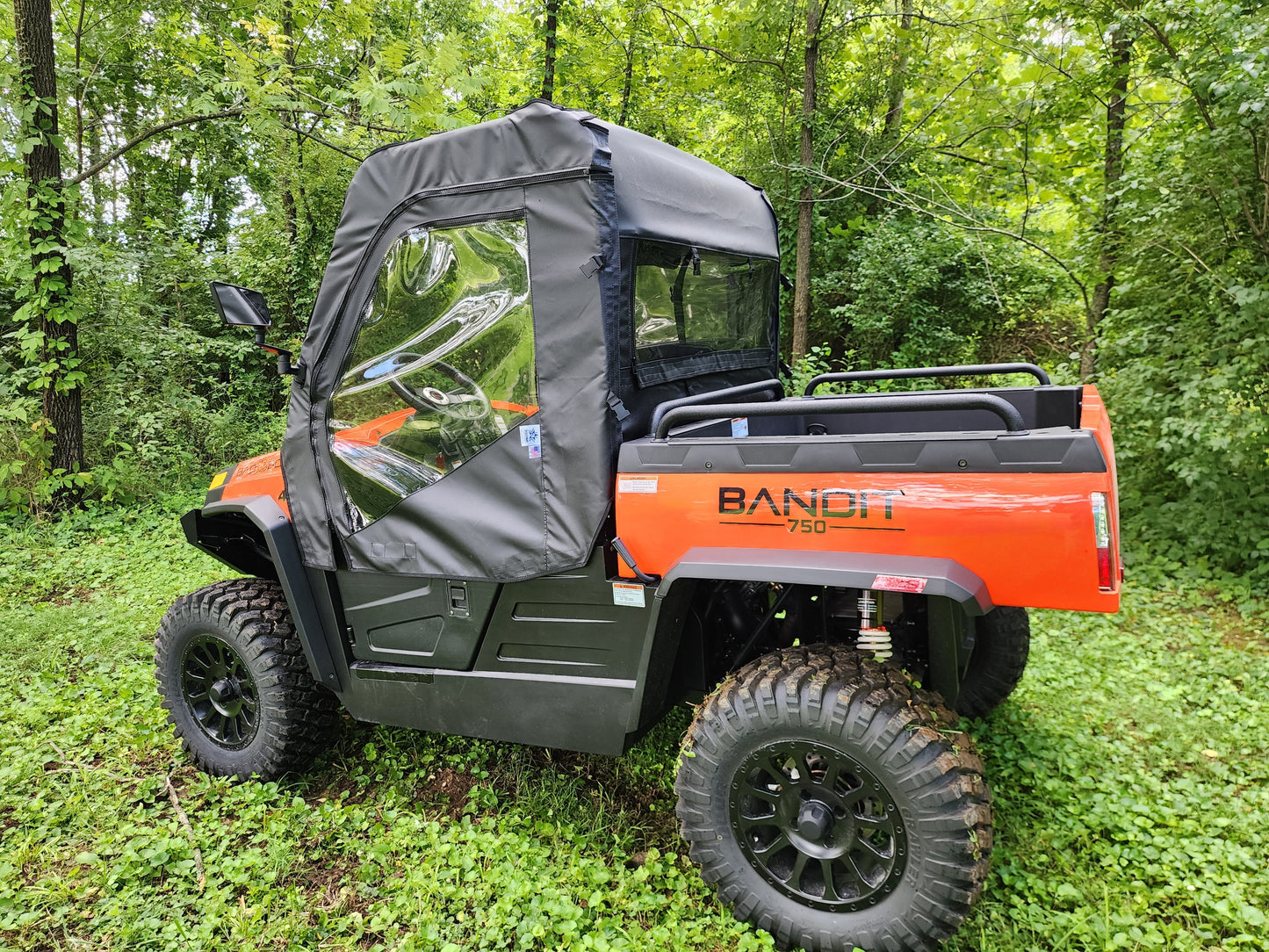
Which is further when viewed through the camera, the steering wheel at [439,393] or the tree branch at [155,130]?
the tree branch at [155,130]

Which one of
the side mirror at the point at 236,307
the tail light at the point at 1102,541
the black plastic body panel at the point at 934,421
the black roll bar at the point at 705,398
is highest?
the side mirror at the point at 236,307

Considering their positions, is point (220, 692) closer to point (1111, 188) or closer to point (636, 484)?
point (636, 484)

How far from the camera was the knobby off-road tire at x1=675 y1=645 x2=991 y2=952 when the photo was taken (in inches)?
79.7

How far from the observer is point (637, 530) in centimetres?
238

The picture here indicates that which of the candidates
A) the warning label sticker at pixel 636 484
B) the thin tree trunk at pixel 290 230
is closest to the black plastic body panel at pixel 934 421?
the warning label sticker at pixel 636 484

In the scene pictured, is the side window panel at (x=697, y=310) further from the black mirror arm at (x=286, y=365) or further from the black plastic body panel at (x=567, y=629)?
the black mirror arm at (x=286, y=365)

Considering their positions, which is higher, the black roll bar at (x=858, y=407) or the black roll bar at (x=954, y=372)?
the black roll bar at (x=954, y=372)

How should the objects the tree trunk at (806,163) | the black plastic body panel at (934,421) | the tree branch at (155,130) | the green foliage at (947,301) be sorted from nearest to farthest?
the black plastic body panel at (934,421) → the tree branch at (155,130) → the tree trunk at (806,163) → the green foliage at (947,301)

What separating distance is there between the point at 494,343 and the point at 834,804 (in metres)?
1.72

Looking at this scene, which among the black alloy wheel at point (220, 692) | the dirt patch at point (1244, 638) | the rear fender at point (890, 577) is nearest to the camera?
the rear fender at point (890, 577)

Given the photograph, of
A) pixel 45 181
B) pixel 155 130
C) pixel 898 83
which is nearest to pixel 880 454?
pixel 45 181

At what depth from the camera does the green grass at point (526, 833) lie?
2340mm

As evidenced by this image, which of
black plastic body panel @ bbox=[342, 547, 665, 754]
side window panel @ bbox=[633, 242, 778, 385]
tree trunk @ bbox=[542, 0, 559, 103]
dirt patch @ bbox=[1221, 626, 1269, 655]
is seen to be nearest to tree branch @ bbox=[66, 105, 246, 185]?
tree trunk @ bbox=[542, 0, 559, 103]

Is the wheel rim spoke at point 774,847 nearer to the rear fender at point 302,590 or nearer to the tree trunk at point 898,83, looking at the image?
the rear fender at point 302,590
